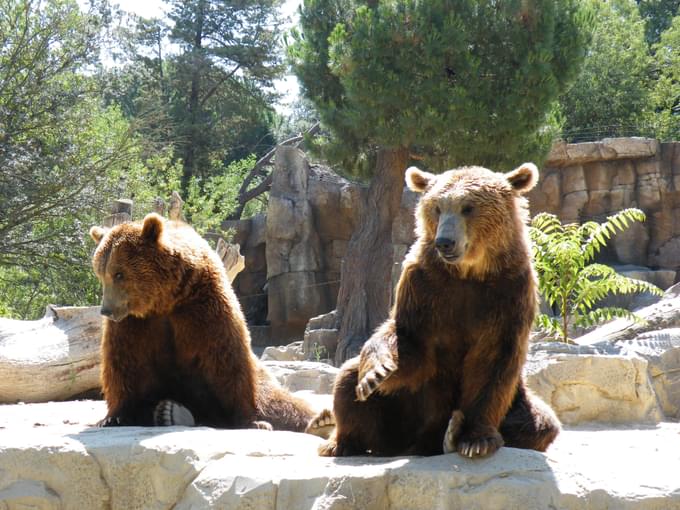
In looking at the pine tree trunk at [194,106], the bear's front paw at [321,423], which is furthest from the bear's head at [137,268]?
the pine tree trunk at [194,106]

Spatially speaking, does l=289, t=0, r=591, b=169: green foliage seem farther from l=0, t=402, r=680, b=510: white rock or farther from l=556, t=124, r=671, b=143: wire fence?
l=0, t=402, r=680, b=510: white rock

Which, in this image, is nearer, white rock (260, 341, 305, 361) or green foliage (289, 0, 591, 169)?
green foliage (289, 0, 591, 169)

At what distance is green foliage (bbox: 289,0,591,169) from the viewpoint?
14938 mm

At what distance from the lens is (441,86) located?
48.7 feet

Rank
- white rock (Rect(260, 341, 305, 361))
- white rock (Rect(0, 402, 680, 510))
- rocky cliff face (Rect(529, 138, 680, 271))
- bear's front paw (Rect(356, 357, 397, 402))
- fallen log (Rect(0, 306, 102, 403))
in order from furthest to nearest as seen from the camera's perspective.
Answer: rocky cliff face (Rect(529, 138, 680, 271)), white rock (Rect(260, 341, 305, 361)), fallen log (Rect(0, 306, 102, 403)), bear's front paw (Rect(356, 357, 397, 402)), white rock (Rect(0, 402, 680, 510))

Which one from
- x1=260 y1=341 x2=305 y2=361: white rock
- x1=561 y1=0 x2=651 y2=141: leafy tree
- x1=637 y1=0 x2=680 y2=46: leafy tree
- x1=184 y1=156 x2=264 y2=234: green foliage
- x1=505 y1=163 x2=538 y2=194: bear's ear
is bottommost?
x1=260 y1=341 x2=305 y2=361: white rock

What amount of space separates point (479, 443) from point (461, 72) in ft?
40.4

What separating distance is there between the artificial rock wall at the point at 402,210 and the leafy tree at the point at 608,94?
217 centimetres

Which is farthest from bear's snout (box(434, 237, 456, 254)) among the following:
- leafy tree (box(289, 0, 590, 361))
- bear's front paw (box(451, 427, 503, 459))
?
leafy tree (box(289, 0, 590, 361))

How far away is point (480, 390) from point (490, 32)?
12847 mm

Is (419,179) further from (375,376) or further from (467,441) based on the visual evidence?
(467,441)

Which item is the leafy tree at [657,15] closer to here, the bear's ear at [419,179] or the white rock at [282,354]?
the white rock at [282,354]

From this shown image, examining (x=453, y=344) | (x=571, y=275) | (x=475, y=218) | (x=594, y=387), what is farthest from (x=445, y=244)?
(x=571, y=275)

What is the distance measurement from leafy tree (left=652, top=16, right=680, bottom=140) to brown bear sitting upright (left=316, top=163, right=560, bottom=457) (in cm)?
2346
